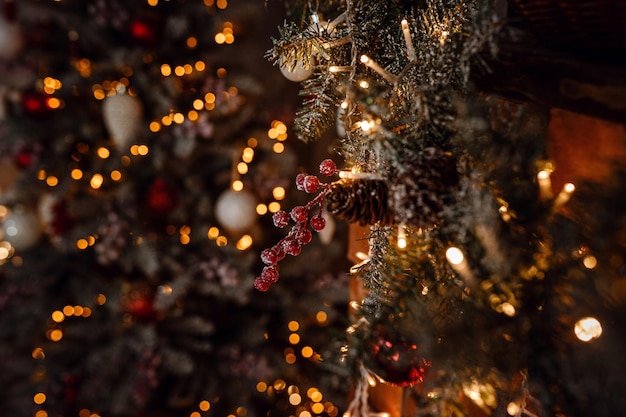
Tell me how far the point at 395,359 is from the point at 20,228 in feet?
4.11

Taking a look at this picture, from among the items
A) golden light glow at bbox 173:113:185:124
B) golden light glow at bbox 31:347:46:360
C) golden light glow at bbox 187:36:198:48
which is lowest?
golden light glow at bbox 31:347:46:360

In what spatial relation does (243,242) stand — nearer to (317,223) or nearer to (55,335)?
(55,335)

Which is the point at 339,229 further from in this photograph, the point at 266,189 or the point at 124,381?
the point at 124,381

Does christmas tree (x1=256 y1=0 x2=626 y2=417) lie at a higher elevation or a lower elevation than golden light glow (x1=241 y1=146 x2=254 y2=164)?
higher

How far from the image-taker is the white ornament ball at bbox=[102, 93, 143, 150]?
3.95 ft

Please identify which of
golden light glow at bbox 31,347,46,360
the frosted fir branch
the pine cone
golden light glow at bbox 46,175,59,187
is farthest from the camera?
golden light glow at bbox 31,347,46,360

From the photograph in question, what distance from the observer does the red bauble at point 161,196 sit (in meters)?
1.28

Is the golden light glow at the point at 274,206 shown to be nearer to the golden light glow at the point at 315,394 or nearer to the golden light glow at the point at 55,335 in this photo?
the golden light glow at the point at 315,394

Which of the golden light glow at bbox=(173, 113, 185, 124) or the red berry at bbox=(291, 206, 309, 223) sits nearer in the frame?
the red berry at bbox=(291, 206, 309, 223)

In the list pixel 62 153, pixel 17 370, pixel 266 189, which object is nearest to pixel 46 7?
pixel 62 153

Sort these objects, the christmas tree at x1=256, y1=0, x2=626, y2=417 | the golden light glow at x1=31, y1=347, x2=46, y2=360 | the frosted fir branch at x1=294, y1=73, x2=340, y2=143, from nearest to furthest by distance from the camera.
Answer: the christmas tree at x1=256, y1=0, x2=626, y2=417, the frosted fir branch at x1=294, y1=73, x2=340, y2=143, the golden light glow at x1=31, y1=347, x2=46, y2=360

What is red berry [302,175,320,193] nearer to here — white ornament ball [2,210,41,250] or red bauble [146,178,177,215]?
red bauble [146,178,177,215]

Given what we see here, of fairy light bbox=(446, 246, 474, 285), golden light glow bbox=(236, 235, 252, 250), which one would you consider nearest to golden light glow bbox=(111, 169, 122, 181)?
golden light glow bbox=(236, 235, 252, 250)

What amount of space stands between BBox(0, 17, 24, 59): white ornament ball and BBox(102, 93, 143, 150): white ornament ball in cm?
32
